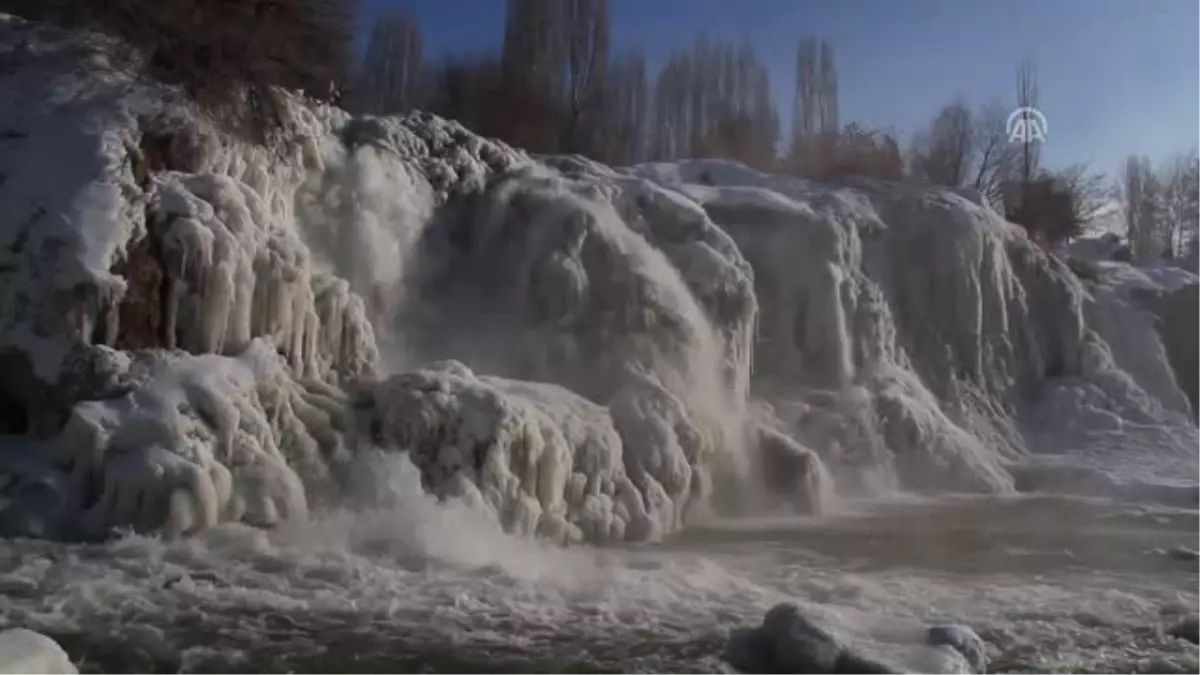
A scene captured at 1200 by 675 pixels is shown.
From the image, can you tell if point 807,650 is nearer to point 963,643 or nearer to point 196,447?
point 963,643

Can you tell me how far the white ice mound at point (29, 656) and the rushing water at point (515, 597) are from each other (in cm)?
90

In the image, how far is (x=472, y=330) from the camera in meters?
13.2

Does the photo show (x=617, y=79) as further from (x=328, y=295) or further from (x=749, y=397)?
(x=328, y=295)

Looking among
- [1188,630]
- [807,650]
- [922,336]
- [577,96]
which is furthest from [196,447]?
[577,96]

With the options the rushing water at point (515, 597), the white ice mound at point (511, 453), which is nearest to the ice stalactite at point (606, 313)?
the white ice mound at point (511, 453)

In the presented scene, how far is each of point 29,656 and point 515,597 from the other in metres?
3.29

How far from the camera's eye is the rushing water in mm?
6316

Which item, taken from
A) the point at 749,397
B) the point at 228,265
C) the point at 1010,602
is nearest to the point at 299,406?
the point at 228,265

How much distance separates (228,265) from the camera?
32.0 ft

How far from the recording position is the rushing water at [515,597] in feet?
20.7

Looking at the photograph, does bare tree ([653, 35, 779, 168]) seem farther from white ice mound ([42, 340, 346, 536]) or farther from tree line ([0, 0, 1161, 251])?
white ice mound ([42, 340, 346, 536])

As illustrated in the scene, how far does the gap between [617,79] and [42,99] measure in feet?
96.0

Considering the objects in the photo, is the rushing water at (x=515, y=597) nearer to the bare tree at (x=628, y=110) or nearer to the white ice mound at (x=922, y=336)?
the white ice mound at (x=922, y=336)

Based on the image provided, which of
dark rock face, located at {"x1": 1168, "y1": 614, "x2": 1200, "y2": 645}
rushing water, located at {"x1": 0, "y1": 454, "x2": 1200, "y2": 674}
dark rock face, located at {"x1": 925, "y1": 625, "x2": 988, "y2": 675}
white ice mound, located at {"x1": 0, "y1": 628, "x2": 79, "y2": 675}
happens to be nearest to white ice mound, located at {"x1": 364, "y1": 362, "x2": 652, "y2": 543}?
rushing water, located at {"x1": 0, "y1": 454, "x2": 1200, "y2": 674}
